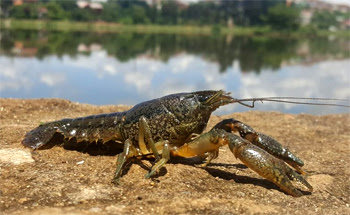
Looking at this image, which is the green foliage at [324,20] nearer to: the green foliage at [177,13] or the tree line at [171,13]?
the tree line at [171,13]

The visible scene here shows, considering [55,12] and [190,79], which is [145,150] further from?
[55,12]

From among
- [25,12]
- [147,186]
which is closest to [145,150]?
[147,186]

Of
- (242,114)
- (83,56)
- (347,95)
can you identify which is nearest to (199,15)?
(83,56)

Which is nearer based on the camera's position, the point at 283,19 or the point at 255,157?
the point at 255,157

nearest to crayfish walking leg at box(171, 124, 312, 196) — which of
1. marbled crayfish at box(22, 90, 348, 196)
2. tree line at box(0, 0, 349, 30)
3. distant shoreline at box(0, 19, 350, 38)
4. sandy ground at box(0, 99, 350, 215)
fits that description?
marbled crayfish at box(22, 90, 348, 196)

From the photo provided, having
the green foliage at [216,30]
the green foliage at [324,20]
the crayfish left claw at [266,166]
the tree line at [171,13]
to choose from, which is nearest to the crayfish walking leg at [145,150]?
the crayfish left claw at [266,166]

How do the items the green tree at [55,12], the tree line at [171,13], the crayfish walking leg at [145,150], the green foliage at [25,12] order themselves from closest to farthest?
1. the crayfish walking leg at [145,150]
2. the green foliage at [25,12]
3. the green tree at [55,12]
4. the tree line at [171,13]
